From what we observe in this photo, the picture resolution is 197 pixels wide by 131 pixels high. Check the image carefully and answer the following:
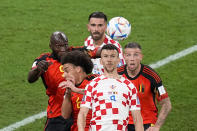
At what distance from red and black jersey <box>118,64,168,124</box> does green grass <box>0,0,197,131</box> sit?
214 cm

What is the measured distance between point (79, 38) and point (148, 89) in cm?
696

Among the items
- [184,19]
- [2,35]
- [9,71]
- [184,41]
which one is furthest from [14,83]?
[184,19]

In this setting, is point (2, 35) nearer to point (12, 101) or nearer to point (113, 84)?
point (12, 101)

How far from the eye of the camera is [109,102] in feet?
22.9

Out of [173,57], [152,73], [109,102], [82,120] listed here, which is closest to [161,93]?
[152,73]

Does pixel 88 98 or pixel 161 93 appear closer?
pixel 88 98

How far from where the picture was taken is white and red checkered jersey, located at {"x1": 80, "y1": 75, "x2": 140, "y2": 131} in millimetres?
6934

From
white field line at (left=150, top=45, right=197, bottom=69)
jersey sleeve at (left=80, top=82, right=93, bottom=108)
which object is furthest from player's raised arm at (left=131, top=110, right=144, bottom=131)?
white field line at (left=150, top=45, right=197, bottom=69)

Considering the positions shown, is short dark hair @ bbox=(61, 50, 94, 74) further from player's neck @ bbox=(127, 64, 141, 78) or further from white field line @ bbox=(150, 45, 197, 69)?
white field line @ bbox=(150, 45, 197, 69)

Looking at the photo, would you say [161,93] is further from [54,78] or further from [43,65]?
[43,65]

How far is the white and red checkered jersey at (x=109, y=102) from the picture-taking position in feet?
22.7

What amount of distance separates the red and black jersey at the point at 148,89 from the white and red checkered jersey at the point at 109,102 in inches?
71.7

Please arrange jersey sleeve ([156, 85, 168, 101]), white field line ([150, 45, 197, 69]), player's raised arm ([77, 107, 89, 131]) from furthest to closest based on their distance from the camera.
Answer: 1. white field line ([150, 45, 197, 69])
2. jersey sleeve ([156, 85, 168, 101])
3. player's raised arm ([77, 107, 89, 131])

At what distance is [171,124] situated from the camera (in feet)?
37.3
